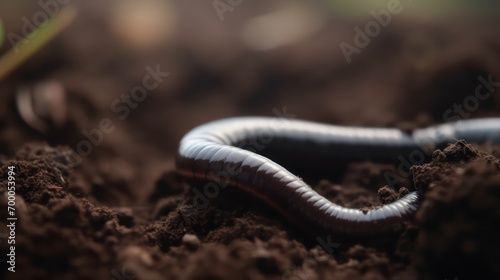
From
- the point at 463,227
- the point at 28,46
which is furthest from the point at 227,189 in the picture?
the point at 28,46

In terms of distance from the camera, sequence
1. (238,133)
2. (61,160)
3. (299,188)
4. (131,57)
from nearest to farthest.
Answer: (299,188), (61,160), (238,133), (131,57)

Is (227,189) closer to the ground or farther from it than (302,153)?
closer to the ground

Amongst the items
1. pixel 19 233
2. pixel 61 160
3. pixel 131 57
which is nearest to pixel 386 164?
pixel 61 160

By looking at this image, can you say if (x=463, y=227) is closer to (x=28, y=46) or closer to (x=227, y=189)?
(x=227, y=189)

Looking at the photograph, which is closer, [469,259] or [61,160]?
[469,259]

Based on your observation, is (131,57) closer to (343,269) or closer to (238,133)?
(238,133)

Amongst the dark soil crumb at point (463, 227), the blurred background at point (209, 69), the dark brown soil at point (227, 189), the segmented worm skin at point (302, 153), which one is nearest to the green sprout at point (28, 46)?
the blurred background at point (209, 69)
